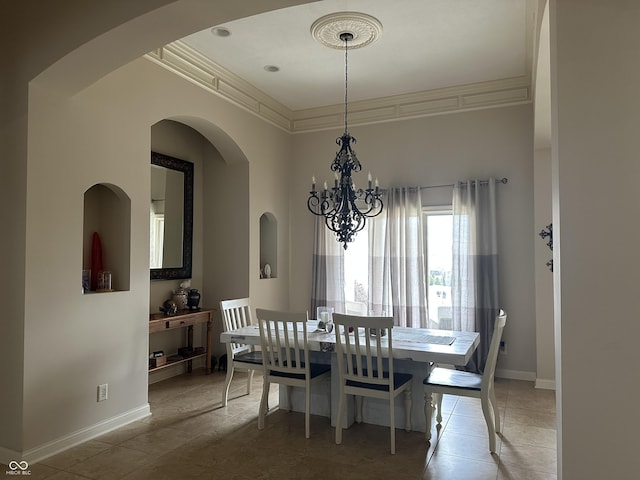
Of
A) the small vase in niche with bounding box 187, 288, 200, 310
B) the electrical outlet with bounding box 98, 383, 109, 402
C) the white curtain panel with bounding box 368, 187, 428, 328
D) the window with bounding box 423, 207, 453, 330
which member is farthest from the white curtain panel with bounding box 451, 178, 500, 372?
the electrical outlet with bounding box 98, 383, 109, 402

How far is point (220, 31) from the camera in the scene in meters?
3.92

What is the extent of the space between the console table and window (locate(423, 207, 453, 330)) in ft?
8.39

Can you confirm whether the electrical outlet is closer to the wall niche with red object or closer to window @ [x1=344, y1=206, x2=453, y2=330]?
the wall niche with red object

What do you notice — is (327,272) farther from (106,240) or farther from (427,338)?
(106,240)

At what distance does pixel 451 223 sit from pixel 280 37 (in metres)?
2.79

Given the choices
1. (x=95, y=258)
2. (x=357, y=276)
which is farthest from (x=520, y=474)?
(x=95, y=258)

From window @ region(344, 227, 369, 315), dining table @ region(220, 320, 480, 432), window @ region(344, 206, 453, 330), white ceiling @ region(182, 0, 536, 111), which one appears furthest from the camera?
window @ region(344, 227, 369, 315)

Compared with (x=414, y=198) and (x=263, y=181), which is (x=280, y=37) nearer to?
(x=263, y=181)

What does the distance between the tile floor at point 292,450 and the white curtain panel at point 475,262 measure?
1.05 meters

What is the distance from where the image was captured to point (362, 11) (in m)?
3.60

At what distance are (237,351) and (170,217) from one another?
1818 mm

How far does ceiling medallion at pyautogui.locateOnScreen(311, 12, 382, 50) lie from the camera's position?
367 cm

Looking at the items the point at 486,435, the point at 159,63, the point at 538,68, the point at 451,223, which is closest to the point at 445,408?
the point at 486,435

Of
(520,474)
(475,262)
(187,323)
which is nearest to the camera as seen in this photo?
(520,474)
